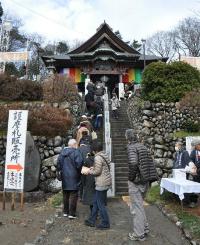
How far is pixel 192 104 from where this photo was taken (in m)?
16.9

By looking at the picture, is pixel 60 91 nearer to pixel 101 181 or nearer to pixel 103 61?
pixel 101 181

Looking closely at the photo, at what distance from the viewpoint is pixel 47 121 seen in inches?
572

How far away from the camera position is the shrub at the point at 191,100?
55.0ft

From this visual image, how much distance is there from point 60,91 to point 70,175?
10.1m

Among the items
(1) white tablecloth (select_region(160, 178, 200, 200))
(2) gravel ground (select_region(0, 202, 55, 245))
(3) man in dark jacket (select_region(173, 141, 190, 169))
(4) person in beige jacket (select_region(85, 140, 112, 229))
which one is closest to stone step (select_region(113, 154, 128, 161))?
(3) man in dark jacket (select_region(173, 141, 190, 169))

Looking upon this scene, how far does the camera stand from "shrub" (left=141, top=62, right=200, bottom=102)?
17609 mm

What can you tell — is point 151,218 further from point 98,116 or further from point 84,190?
point 98,116

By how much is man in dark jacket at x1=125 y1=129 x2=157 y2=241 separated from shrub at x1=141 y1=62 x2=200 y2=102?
11.1 metres

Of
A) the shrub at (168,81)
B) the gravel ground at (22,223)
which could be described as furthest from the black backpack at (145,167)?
the shrub at (168,81)

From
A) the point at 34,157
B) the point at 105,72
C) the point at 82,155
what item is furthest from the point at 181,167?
the point at 105,72

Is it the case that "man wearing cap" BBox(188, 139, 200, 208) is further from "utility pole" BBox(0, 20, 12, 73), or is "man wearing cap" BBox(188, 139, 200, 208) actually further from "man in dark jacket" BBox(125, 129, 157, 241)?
"utility pole" BBox(0, 20, 12, 73)

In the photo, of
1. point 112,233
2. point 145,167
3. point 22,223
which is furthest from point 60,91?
point 145,167

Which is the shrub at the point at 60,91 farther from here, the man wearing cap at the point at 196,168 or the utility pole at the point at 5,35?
the utility pole at the point at 5,35

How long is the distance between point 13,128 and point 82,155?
3.03 metres
